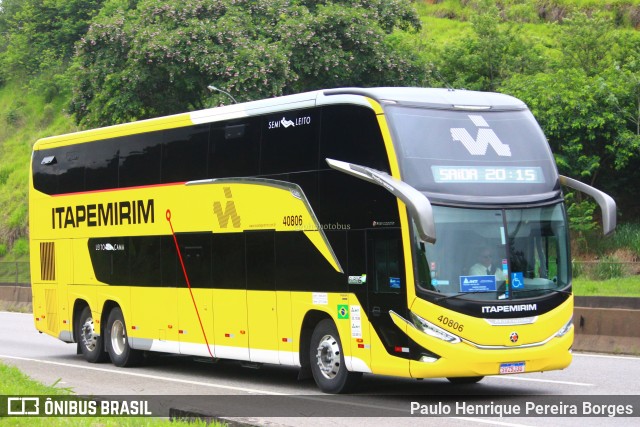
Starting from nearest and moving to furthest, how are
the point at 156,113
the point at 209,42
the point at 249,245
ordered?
the point at 249,245
the point at 209,42
the point at 156,113

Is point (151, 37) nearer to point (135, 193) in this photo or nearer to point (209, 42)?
point (209, 42)

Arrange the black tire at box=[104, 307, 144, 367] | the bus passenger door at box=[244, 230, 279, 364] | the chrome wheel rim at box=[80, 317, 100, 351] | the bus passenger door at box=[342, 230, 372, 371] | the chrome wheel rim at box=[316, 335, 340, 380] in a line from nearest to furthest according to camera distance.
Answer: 1. the bus passenger door at box=[342, 230, 372, 371]
2. the chrome wheel rim at box=[316, 335, 340, 380]
3. the bus passenger door at box=[244, 230, 279, 364]
4. the black tire at box=[104, 307, 144, 367]
5. the chrome wheel rim at box=[80, 317, 100, 351]

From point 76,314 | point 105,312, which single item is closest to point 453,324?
point 105,312

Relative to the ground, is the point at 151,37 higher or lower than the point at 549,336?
higher

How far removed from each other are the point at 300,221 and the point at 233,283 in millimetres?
2097

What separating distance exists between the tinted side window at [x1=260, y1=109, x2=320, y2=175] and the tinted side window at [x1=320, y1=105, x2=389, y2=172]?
253 mm

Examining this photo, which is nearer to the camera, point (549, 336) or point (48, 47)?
point (549, 336)

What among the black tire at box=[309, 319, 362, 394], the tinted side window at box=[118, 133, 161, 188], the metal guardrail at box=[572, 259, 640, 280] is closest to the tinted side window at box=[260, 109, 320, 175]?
the black tire at box=[309, 319, 362, 394]

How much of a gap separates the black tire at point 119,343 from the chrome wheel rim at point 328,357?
19.3 feet

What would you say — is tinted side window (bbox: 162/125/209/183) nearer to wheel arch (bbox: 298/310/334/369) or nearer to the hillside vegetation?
wheel arch (bbox: 298/310/334/369)

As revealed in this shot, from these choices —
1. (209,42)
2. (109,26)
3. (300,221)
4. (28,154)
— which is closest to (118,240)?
(300,221)

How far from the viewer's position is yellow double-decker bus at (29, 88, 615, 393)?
13.5 meters

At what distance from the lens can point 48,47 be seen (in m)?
67.9

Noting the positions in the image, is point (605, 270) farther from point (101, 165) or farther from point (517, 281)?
point (517, 281)
